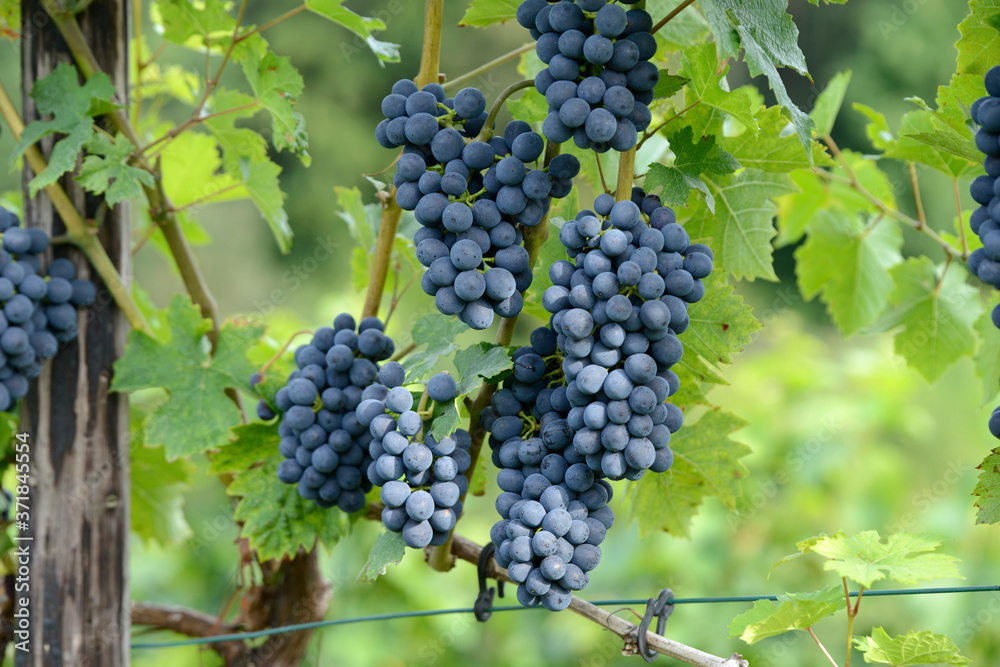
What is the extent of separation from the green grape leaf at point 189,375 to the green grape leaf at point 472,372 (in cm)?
39

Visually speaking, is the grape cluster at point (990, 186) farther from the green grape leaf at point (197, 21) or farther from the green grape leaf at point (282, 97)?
the green grape leaf at point (197, 21)

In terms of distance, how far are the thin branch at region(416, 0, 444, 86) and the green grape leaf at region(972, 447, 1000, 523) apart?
0.62 metres

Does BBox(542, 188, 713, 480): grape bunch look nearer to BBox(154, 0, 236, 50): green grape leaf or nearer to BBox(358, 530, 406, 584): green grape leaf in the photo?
BBox(358, 530, 406, 584): green grape leaf

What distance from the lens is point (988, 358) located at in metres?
0.90

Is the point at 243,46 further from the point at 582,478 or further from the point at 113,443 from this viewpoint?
the point at 582,478

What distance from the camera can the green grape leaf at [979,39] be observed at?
2.16 feet

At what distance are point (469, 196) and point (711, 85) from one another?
9.1 inches

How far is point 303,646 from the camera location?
1127mm

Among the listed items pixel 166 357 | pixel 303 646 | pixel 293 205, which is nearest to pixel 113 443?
pixel 166 357

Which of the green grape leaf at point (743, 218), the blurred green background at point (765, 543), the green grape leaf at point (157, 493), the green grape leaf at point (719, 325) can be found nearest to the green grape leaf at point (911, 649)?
the green grape leaf at point (719, 325)

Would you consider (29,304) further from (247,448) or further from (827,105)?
(827,105)

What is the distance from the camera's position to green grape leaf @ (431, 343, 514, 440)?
2.11ft

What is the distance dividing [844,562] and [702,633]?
1566 millimetres

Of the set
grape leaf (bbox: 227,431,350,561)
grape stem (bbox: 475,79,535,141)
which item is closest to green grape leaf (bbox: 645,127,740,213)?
grape stem (bbox: 475,79,535,141)
